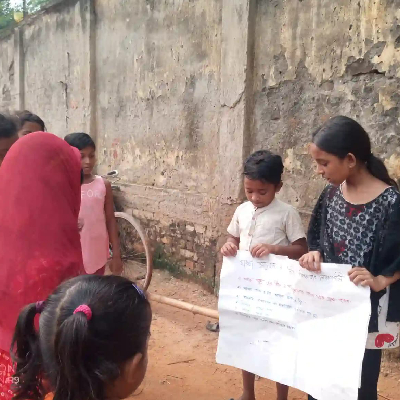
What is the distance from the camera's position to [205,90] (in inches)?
173

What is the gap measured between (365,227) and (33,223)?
1307 millimetres

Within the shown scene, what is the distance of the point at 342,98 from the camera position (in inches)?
124

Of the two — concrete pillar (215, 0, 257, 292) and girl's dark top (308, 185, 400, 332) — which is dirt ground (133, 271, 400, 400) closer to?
concrete pillar (215, 0, 257, 292)

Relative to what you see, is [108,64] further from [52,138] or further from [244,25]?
[52,138]

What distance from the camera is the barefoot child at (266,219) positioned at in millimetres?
2266

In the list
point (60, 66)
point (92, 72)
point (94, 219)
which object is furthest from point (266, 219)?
point (60, 66)

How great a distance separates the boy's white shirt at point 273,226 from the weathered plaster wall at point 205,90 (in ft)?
3.25

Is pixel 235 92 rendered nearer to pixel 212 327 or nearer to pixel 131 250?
pixel 212 327

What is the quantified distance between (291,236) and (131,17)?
159 inches

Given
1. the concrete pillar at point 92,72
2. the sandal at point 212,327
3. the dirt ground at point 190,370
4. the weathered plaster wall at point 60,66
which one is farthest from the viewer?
the weathered plaster wall at point 60,66

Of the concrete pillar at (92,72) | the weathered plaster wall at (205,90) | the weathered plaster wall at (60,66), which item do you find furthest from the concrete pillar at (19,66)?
the concrete pillar at (92,72)

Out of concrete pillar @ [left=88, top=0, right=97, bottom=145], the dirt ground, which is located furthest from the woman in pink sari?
concrete pillar @ [left=88, top=0, right=97, bottom=145]

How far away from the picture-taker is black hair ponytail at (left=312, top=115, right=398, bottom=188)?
70.3 inches

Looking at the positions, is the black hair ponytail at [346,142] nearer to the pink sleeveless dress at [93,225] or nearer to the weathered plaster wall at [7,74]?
the pink sleeveless dress at [93,225]
